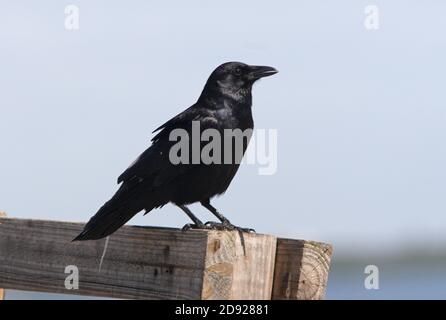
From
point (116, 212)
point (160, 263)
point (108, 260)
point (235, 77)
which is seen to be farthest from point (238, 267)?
point (235, 77)

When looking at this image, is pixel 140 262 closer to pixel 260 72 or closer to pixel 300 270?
pixel 300 270

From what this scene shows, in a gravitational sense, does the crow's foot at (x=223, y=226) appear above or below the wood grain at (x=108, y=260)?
above

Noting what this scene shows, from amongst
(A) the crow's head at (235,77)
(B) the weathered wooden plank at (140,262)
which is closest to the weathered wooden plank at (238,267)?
(B) the weathered wooden plank at (140,262)

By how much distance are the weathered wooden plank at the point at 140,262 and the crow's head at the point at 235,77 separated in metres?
3.42

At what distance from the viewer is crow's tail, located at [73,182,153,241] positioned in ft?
14.3

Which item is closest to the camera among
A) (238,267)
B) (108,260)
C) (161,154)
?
(238,267)

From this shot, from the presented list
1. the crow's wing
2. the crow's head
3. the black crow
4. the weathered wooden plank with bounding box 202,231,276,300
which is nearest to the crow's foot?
the black crow

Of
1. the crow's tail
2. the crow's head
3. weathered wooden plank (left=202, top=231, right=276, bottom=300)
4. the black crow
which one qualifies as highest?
the crow's head

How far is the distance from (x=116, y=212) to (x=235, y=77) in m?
2.60

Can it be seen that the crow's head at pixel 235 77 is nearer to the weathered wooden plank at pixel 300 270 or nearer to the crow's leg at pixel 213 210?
the crow's leg at pixel 213 210

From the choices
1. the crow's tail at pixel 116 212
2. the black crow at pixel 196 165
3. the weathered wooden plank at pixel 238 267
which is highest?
the black crow at pixel 196 165

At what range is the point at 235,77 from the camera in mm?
7918

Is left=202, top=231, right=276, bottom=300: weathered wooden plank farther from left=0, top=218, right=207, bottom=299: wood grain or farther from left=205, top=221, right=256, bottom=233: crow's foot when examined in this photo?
left=205, top=221, right=256, bottom=233: crow's foot

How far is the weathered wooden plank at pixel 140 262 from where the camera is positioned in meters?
3.76
